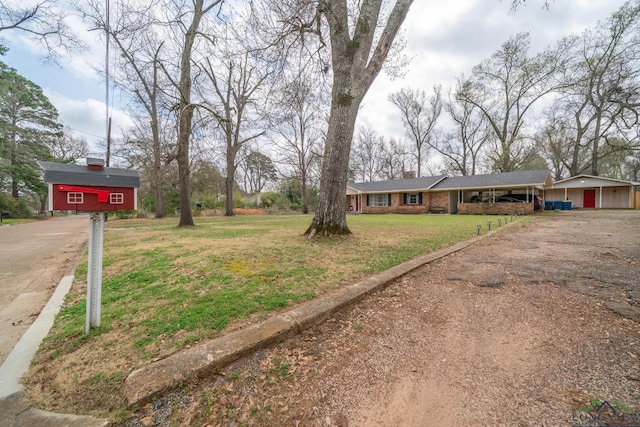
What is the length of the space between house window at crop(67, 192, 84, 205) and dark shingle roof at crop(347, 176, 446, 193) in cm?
2302

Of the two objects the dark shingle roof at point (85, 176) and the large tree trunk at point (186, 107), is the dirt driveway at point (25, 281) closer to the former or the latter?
the dark shingle roof at point (85, 176)

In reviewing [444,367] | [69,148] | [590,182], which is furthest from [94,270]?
[69,148]

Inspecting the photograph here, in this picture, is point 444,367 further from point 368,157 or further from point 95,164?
point 368,157

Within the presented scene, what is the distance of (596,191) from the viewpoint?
23125mm

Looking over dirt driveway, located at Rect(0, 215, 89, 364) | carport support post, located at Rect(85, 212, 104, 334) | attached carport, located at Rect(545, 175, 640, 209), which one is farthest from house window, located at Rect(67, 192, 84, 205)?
attached carport, located at Rect(545, 175, 640, 209)

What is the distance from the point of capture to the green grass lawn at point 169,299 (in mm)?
1674

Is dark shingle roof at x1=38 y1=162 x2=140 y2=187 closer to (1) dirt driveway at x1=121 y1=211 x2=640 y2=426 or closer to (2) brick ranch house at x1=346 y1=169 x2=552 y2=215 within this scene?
(1) dirt driveway at x1=121 y1=211 x2=640 y2=426

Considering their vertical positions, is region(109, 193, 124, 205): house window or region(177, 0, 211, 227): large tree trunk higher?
region(177, 0, 211, 227): large tree trunk

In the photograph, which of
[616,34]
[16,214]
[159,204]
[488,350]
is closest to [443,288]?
[488,350]

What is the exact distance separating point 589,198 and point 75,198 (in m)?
34.7

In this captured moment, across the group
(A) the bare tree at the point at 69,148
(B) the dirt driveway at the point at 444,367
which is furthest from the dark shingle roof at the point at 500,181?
(A) the bare tree at the point at 69,148

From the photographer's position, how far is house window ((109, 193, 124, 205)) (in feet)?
7.04

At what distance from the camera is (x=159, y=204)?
19016 millimetres

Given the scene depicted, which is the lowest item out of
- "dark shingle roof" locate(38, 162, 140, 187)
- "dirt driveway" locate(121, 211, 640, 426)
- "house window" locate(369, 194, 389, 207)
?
"dirt driveway" locate(121, 211, 640, 426)
